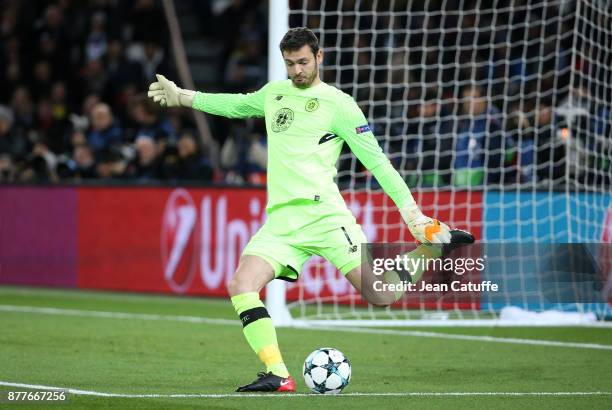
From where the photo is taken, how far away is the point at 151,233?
1563 cm

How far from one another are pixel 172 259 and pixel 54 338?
4265 millimetres

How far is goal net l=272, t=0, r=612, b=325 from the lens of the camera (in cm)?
1291

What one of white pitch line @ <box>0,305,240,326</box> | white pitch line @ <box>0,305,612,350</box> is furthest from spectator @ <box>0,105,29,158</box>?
white pitch line @ <box>0,305,612,350</box>

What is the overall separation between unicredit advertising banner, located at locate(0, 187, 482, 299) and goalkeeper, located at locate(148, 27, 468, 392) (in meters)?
5.80

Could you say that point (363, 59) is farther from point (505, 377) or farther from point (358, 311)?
point (505, 377)

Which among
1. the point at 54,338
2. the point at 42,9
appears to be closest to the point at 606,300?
the point at 54,338

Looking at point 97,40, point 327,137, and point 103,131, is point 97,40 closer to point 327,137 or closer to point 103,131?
point 103,131

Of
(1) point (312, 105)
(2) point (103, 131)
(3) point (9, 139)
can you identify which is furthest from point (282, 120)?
(3) point (9, 139)

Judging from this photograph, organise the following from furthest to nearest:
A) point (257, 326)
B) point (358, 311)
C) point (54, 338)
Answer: point (358, 311) → point (54, 338) → point (257, 326)

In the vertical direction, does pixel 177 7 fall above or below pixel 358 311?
above

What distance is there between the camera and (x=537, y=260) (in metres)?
12.6

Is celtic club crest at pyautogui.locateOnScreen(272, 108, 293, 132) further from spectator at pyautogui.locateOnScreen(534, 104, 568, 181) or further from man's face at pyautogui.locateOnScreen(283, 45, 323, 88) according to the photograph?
spectator at pyautogui.locateOnScreen(534, 104, 568, 181)

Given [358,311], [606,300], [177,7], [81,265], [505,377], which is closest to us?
[505,377]

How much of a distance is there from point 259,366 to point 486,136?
510 cm
